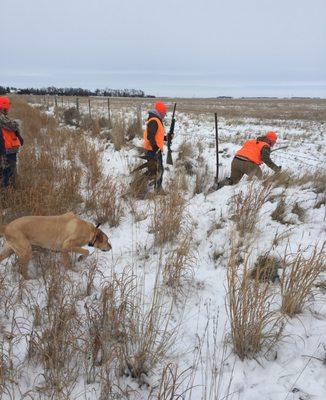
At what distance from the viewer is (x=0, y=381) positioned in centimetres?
224

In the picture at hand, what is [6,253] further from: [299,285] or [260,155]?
[260,155]

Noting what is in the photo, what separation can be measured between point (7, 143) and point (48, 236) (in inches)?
102

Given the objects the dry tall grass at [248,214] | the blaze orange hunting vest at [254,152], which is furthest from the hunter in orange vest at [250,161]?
the dry tall grass at [248,214]

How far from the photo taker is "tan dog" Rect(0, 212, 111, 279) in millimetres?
3758

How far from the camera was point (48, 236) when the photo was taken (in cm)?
394

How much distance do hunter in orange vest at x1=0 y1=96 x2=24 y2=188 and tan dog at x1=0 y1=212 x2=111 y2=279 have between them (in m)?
1.93

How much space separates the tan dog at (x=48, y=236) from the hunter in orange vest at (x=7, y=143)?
75.9 inches

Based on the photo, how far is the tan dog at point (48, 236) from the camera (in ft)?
12.3

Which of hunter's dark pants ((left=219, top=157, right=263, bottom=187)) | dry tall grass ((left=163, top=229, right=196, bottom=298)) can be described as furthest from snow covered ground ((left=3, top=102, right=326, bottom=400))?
hunter's dark pants ((left=219, top=157, right=263, bottom=187))

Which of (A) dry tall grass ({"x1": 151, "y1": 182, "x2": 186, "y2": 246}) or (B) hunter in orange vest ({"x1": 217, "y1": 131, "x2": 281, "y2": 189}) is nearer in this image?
(A) dry tall grass ({"x1": 151, "y1": 182, "x2": 186, "y2": 246})

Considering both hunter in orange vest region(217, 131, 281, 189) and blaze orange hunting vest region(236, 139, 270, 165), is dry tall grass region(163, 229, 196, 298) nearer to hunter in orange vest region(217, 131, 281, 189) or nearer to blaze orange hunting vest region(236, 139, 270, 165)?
hunter in orange vest region(217, 131, 281, 189)

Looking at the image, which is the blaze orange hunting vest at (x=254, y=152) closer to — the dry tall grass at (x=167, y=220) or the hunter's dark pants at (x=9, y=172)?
the dry tall grass at (x=167, y=220)

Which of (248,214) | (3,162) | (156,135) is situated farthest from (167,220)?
(3,162)

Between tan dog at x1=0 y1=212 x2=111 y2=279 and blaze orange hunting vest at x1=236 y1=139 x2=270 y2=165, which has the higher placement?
blaze orange hunting vest at x1=236 y1=139 x2=270 y2=165
